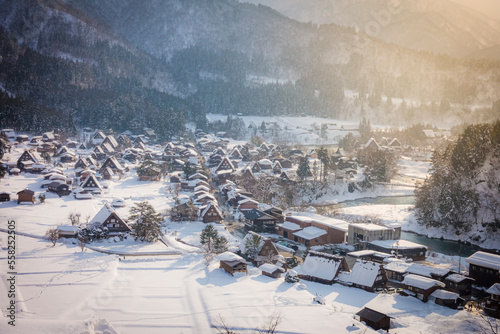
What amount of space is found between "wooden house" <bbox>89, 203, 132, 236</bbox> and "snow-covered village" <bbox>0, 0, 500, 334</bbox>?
85 millimetres

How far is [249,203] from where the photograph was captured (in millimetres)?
31203

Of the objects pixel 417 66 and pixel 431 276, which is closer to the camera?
pixel 431 276

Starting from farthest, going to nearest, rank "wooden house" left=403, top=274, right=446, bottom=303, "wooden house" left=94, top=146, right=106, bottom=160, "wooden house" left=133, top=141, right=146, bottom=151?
1. "wooden house" left=133, top=141, right=146, bottom=151
2. "wooden house" left=94, top=146, right=106, bottom=160
3. "wooden house" left=403, top=274, right=446, bottom=303

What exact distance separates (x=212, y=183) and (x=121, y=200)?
13.0m

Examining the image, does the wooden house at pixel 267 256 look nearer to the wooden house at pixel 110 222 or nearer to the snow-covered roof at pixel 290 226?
the snow-covered roof at pixel 290 226

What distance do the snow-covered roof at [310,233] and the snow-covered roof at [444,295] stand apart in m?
9.05

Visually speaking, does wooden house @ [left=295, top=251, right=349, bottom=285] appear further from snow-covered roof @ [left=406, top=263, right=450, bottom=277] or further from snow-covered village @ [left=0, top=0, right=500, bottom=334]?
snow-covered roof @ [left=406, top=263, right=450, bottom=277]

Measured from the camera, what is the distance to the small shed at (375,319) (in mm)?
13789

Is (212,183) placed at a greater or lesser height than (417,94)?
lesser

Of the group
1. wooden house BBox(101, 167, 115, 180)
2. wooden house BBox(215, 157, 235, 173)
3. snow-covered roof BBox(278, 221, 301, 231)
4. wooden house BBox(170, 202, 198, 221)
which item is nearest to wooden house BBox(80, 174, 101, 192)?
wooden house BBox(101, 167, 115, 180)

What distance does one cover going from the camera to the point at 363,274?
733 inches

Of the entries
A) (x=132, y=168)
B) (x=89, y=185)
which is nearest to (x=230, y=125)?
(x=132, y=168)

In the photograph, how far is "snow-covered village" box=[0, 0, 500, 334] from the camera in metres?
14.8

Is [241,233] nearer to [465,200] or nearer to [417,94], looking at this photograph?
[465,200]
